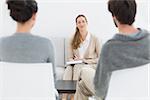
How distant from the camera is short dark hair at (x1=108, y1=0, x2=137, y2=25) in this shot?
1.77 meters

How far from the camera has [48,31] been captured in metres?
4.72

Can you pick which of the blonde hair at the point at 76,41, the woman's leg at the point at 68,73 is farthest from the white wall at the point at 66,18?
the woman's leg at the point at 68,73

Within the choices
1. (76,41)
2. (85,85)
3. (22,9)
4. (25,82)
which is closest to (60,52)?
(76,41)

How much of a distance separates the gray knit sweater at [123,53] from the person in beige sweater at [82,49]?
2165 mm

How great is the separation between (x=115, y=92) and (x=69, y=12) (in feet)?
10.2

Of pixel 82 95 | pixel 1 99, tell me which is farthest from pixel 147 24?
pixel 1 99

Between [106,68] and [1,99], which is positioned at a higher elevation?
[106,68]

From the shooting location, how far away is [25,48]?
6.03ft

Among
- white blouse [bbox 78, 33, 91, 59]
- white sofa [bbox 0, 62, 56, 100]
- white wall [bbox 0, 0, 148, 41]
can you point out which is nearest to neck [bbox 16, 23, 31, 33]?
white sofa [bbox 0, 62, 56, 100]

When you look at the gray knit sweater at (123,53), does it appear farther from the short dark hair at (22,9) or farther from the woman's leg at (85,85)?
the short dark hair at (22,9)

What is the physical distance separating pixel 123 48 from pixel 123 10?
0.24 metres

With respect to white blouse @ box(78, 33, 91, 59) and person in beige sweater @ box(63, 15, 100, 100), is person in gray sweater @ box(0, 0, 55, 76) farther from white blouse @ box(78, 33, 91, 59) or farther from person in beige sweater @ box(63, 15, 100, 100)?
white blouse @ box(78, 33, 91, 59)

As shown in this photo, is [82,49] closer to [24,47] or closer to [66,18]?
[66,18]

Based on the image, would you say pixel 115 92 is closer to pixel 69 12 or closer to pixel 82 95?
pixel 82 95
